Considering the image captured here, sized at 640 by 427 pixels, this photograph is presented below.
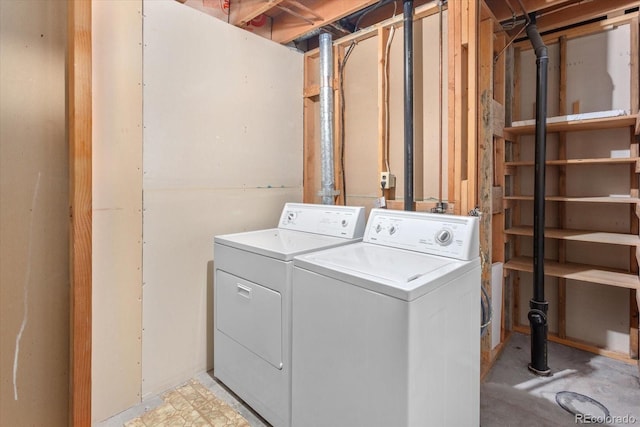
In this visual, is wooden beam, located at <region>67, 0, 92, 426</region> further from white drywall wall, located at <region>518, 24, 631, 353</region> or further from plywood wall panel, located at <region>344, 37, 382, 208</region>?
white drywall wall, located at <region>518, 24, 631, 353</region>

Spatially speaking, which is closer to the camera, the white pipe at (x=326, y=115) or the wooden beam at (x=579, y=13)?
the wooden beam at (x=579, y=13)

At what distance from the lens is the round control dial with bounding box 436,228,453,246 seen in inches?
61.2

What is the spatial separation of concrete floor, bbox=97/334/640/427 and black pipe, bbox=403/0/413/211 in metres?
1.24

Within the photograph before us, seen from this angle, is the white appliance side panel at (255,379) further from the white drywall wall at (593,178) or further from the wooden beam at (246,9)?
the white drywall wall at (593,178)

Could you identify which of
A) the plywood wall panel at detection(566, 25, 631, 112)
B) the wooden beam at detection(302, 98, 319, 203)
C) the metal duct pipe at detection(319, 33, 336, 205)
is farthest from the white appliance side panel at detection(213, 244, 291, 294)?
the plywood wall panel at detection(566, 25, 631, 112)

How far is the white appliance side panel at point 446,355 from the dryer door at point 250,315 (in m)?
0.70

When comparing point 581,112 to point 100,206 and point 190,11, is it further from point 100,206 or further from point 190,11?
point 100,206

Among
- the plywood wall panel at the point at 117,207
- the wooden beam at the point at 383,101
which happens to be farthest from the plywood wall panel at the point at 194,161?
the wooden beam at the point at 383,101

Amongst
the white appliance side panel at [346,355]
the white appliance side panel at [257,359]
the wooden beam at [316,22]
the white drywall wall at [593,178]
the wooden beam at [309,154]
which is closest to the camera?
the white appliance side panel at [346,355]

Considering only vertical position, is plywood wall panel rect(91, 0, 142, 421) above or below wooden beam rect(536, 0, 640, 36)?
below

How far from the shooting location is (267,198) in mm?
2535

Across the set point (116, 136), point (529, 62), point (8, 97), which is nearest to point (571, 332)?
point (529, 62)

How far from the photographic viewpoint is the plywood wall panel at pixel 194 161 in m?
1.91

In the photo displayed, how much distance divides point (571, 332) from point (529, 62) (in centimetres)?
222
